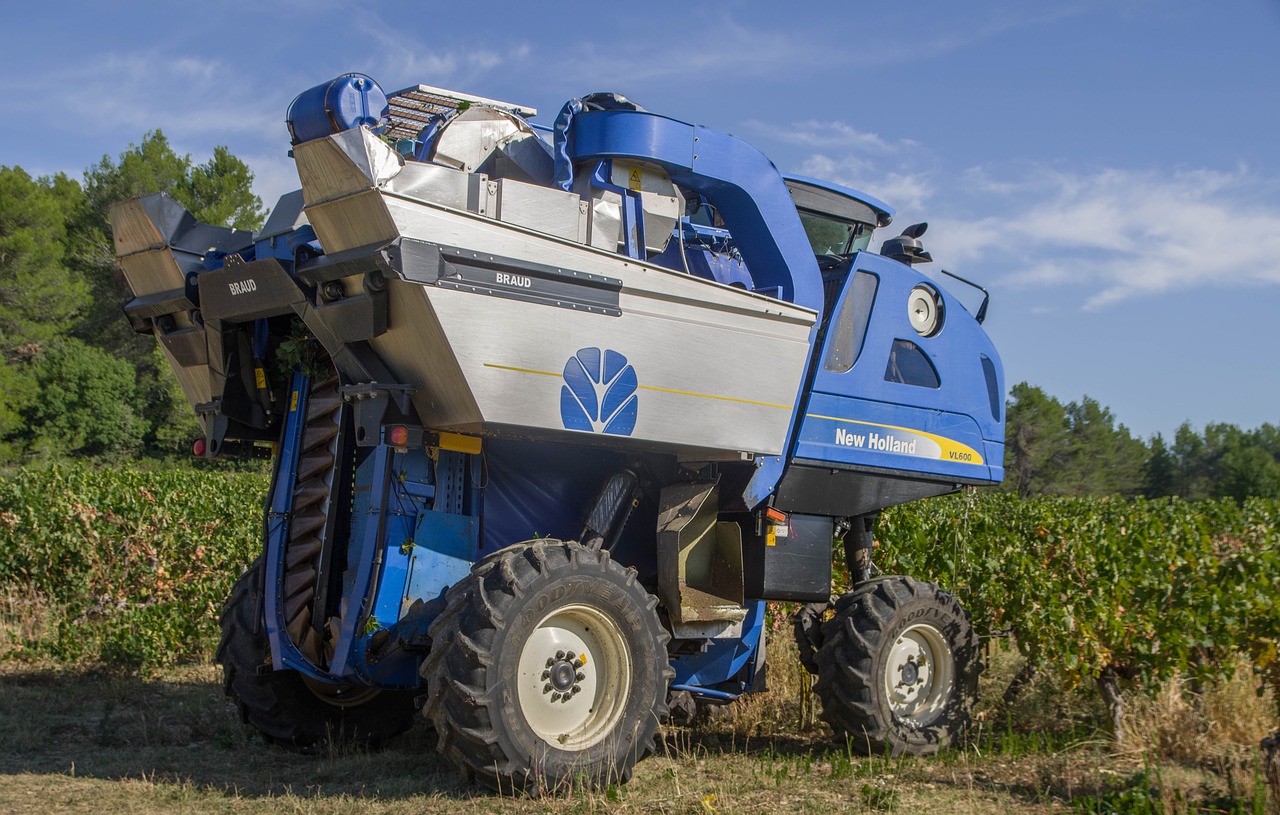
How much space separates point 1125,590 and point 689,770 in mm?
3947

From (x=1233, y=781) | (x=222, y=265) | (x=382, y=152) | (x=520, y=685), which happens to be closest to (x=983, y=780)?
(x=1233, y=781)

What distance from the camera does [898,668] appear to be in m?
7.73

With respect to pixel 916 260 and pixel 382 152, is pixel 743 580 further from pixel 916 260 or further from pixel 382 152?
pixel 382 152

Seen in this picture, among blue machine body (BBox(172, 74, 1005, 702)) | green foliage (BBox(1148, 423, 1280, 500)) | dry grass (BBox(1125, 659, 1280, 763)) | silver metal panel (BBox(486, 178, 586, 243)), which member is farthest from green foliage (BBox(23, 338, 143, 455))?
green foliage (BBox(1148, 423, 1280, 500))

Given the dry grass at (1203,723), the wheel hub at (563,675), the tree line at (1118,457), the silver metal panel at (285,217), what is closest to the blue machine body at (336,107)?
the silver metal panel at (285,217)

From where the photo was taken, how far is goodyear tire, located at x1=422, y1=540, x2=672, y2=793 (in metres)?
5.52

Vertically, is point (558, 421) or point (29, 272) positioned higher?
point (29, 272)

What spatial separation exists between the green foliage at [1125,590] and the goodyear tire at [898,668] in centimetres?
101

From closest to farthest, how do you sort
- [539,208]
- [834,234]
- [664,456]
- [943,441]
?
[539,208], [664,456], [943,441], [834,234]

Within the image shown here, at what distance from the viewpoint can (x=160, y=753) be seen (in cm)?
722

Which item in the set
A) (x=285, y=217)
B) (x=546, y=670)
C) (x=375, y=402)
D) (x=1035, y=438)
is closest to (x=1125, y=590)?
(x=546, y=670)

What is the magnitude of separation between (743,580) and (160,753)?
3763mm

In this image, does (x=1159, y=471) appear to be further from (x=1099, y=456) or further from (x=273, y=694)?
(x=273, y=694)

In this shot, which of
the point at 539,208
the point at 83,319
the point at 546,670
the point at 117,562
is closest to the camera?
the point at 546,670
